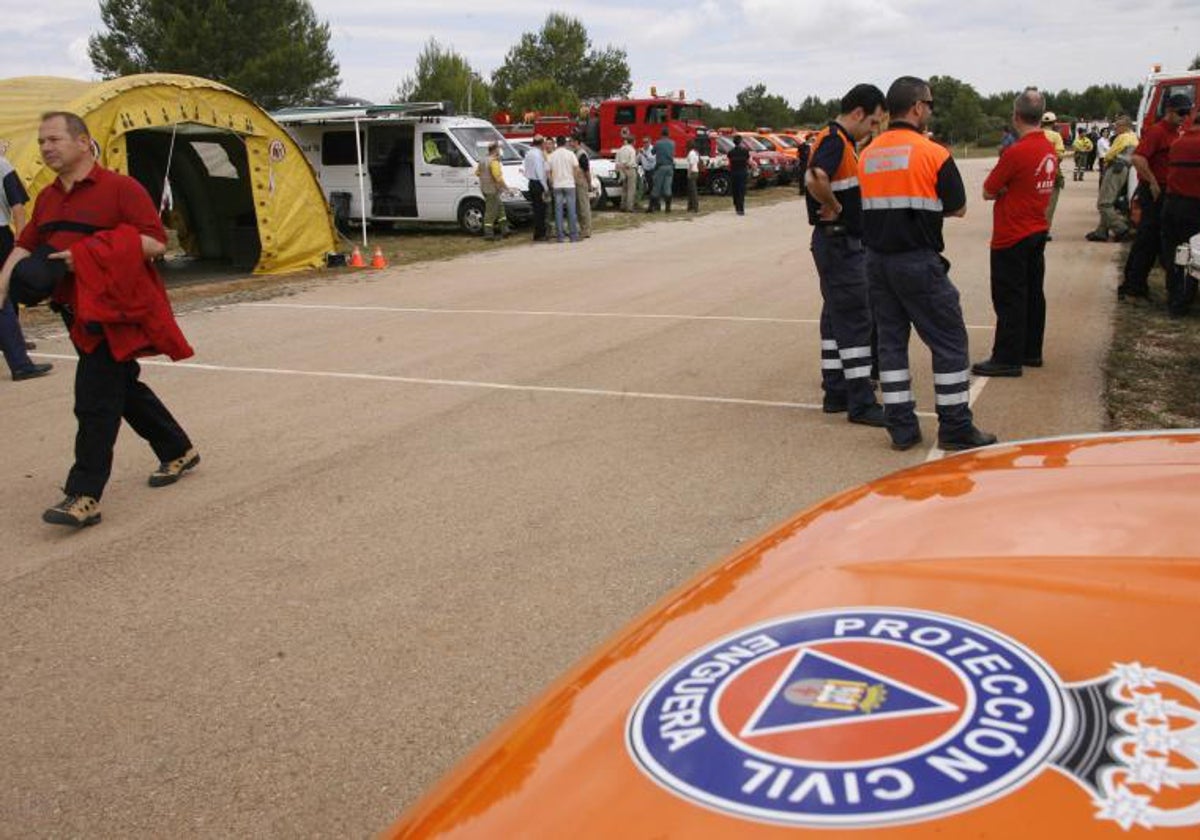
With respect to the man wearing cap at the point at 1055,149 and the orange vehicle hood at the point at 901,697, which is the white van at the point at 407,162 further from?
the orange vehicle hood at the point at 901,697

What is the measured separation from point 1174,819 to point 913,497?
118 cm

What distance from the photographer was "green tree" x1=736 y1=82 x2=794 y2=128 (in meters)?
93.5

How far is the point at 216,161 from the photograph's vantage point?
1719cm

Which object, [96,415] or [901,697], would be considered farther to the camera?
[96,415]

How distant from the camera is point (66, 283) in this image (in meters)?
5.00

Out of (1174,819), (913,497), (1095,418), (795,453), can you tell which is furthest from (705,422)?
(1174,819)

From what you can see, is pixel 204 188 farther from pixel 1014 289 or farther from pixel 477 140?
pixel 1014 289

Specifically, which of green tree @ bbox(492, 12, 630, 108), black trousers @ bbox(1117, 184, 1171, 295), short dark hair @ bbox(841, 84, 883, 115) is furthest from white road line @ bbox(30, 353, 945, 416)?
green tree @ bbox(492, 12, 630, 108)

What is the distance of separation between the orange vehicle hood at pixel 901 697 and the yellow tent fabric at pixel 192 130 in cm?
1217

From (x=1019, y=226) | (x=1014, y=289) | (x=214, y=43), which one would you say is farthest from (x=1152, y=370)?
(x=214, y=43)

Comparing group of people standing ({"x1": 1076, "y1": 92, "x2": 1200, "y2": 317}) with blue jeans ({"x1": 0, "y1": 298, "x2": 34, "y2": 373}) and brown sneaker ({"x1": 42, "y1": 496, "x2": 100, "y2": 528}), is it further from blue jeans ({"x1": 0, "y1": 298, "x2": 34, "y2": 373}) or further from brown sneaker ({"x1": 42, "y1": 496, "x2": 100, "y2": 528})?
blue jeans ({"x1": 0, "y1": 298, "x2": 34, "y2": 373})

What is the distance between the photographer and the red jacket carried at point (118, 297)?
4.79 metres

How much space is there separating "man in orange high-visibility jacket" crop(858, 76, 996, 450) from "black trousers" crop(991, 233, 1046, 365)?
183 cm

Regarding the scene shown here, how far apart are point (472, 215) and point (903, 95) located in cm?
1474
